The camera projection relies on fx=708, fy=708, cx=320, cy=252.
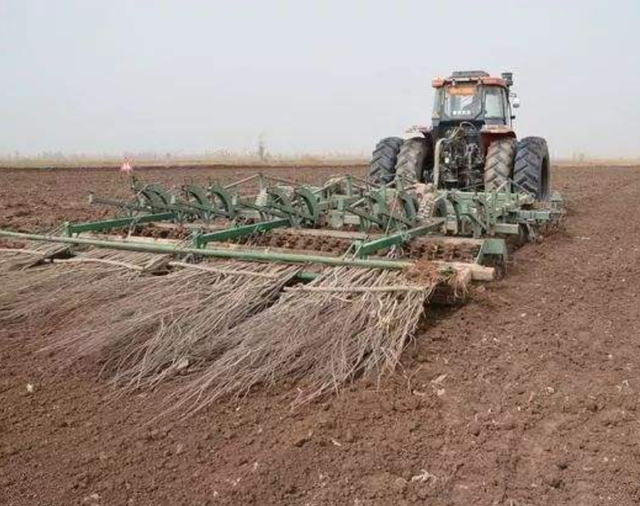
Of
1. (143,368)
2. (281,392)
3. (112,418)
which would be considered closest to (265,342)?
(281,392)

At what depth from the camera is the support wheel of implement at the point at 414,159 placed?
8.59 m

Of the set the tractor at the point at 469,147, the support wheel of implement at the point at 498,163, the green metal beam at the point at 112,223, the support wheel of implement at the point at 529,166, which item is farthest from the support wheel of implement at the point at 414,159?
the green metal beam at the point at 112,223

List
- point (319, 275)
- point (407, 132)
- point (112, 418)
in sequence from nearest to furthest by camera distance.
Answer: point (112, 418)
point (319, 275)
point (407, 132)

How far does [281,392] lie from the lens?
3465mm

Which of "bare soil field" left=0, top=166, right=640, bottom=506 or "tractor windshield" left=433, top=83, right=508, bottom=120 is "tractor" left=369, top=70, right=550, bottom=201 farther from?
"bare soil field" left=0, top=166, right=640, bottom=506

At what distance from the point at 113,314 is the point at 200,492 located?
6.06 ft

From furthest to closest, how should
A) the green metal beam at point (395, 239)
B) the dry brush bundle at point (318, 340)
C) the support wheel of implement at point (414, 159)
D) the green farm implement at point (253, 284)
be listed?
1. the support wheel of implement at point (414, 159)
2. the green metal beam at point (395, 239)
3. the green farm implement at point (253, 284)
4. the dry brush bundle at point (318, 340)

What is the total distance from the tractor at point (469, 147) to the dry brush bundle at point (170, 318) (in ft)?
13.1

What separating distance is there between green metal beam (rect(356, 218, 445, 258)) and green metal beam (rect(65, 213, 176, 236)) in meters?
2.54

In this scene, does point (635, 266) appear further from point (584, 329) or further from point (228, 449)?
point (228, 449)

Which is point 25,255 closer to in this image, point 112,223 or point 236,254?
point 112,223

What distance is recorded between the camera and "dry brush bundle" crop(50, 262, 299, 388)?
3.74m

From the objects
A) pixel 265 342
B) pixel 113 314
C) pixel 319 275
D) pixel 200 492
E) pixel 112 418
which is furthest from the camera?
pixel 319 275

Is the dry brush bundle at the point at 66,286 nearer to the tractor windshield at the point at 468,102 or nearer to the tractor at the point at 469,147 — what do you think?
the tractor at the point at 469,147
